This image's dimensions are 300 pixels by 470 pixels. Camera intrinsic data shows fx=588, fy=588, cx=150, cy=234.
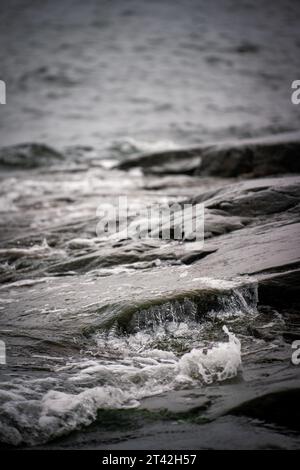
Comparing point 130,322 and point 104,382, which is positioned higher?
point 130,322

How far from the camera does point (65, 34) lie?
2969 centimetres

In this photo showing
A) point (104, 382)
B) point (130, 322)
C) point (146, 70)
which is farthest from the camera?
point (146, 70)

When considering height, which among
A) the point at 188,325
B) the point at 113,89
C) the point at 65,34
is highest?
the point at 65,34

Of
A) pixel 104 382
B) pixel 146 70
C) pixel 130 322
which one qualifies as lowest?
pixel 104 382

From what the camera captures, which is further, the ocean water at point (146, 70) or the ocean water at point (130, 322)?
the ocean water at point (146, 70)

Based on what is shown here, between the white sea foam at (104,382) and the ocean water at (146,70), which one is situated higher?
the ocean water at (146,70)

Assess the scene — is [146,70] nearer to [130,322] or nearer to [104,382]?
[130,322]

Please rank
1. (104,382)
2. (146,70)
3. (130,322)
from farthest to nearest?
(146,70), (130,322), (104,382)

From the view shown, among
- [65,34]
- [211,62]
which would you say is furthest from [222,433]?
[65,34]

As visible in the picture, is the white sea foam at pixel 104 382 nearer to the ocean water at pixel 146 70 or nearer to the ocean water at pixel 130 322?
the ocean water at pixel 130 322

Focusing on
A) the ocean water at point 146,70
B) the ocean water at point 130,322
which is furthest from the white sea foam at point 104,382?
the ocean water at point 146,70

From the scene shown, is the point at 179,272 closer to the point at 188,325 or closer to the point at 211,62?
the point at 188,325

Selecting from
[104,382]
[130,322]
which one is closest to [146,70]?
[130,322]
